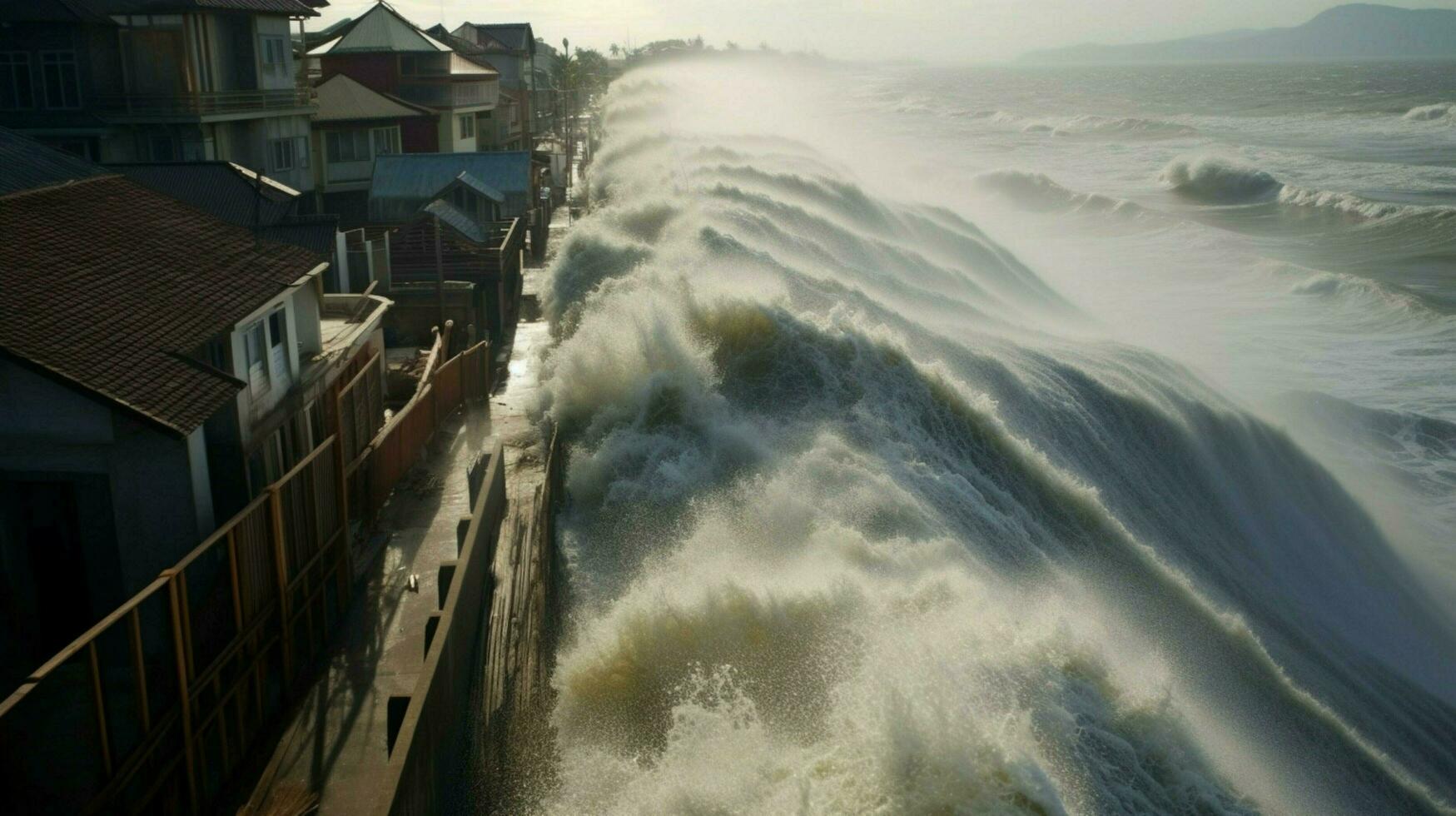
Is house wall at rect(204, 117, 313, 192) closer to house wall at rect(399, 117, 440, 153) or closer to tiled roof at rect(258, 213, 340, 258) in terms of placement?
tiled roof at rect(258, 213, 340, 258)

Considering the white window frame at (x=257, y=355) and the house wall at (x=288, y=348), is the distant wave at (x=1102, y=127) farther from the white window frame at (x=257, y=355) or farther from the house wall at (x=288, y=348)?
the white window frame at (x=257, y=355)

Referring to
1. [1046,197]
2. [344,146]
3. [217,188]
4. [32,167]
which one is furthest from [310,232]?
[1046,197]

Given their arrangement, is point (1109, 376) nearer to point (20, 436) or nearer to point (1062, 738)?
point (1062, 738)

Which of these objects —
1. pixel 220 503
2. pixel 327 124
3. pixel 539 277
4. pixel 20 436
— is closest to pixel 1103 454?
pixel 220 503

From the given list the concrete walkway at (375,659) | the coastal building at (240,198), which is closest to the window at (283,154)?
the coastal building at (240,198)

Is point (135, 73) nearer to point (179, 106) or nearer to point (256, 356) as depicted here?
point (179, 106)

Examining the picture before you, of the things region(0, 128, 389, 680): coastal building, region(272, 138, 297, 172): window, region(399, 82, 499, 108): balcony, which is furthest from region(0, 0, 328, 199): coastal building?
region(399, 82, 499, 108): balcony
